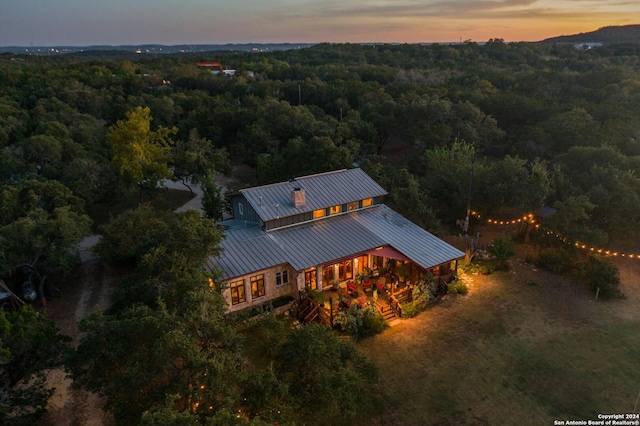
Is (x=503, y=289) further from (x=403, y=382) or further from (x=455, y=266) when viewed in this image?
(x=403, y=382)

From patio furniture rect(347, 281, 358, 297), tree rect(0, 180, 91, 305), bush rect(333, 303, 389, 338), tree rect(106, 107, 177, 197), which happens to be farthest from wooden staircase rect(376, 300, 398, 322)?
tree rect(106, 107, 177, 197)

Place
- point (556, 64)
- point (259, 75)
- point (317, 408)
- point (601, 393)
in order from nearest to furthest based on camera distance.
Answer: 1. point (317, 408)
2. point (601, 393)
3. point (556, 64)
4. point (259, 75)

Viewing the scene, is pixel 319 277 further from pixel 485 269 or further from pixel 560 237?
pixel 560 237

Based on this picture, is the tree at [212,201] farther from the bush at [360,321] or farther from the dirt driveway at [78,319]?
the bush at [360,321]

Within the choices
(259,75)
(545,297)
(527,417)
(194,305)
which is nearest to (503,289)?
(545,297)

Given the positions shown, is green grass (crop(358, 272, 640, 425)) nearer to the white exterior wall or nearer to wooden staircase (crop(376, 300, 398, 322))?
wooden staircase (crop(376, 300, 398, 322))

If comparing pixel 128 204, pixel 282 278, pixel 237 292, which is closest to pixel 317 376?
pixel 237 292

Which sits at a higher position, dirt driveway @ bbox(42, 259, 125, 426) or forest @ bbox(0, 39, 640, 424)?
forest @ bbox(0, 39, 640, 424)

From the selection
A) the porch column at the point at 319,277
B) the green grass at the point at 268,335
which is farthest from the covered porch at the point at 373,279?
the green grass at the point at 268,335
